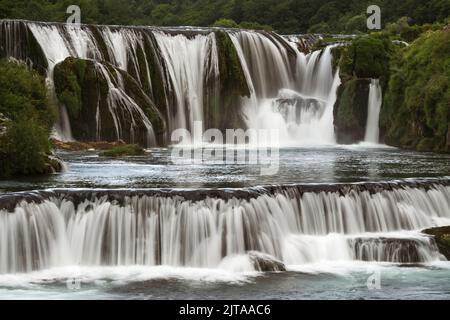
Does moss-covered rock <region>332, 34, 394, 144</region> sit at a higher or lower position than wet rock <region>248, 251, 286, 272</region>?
higher

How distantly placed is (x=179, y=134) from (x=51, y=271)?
28912 mm

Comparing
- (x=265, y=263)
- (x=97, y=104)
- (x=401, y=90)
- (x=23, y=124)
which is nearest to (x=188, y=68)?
(x=97, y=104)

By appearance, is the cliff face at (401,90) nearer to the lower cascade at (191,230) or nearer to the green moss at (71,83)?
the green moss at (71,83)

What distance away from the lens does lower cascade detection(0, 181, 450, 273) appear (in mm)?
21422

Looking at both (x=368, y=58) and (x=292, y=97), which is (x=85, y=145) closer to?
(x=292, y=97)

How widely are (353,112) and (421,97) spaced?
6.57m

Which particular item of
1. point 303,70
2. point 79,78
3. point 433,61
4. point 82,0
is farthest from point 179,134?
point 82,0

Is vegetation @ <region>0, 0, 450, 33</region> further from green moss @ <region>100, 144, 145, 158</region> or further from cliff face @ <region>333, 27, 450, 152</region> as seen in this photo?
green moss @ <region>100, 144, 145, 158</region>

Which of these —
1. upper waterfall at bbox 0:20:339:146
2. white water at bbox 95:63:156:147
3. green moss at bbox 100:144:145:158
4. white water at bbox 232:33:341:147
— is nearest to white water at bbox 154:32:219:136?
upper waterfall at bbox 0:20:339:146

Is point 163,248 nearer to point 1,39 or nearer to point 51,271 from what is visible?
point 51,271

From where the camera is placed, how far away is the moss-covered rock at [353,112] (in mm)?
48594

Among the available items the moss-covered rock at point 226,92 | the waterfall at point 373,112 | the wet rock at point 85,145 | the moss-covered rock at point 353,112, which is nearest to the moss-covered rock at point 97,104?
the wet rock at point 85,145

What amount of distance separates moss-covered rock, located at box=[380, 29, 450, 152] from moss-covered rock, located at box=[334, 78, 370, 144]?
1.52 m

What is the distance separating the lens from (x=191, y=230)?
2211 cm
